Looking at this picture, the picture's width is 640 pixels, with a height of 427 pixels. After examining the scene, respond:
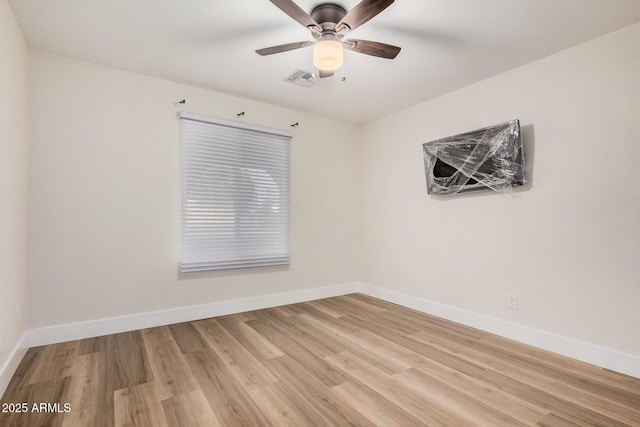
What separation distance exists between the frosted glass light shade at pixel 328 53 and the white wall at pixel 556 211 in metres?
1.82

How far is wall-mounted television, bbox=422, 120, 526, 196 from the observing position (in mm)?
2705

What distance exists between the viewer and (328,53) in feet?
6.79

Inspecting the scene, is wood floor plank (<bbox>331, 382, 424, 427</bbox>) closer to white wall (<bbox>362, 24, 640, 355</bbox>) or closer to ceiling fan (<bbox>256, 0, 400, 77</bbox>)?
white wall (<bbox>362, 24, 640, 355</bbox>)

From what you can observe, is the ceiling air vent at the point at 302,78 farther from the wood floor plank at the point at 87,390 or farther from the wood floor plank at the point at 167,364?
the wood floor plank at the point at 87,390

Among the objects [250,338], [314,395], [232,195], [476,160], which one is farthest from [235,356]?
[476,160]

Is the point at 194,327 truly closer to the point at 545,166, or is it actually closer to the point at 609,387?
the point at 609,387

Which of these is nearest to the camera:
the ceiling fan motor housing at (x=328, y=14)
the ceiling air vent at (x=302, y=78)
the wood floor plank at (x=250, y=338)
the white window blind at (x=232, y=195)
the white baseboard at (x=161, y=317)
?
the ceiling fan motor housing at (x=328, y=14)

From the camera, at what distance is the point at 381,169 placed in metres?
4.26

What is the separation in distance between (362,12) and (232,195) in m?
2.30

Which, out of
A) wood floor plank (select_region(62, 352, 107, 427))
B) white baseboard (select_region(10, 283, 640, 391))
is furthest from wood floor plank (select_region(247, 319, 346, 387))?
wood floor plank (select_region(62, 352, 107, 427))

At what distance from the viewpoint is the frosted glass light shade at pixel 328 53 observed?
2062mm

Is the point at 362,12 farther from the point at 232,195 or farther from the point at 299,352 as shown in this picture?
the point at 299,352

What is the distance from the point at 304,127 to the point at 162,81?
1.71 meters

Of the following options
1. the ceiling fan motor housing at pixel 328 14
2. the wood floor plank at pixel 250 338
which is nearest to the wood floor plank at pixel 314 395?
the wood floor plank at pixel 250 338
